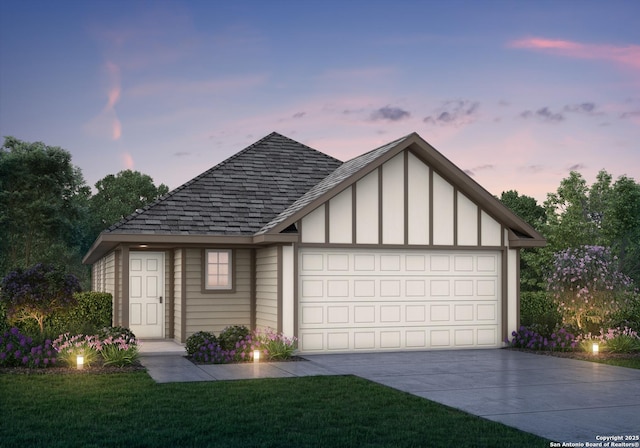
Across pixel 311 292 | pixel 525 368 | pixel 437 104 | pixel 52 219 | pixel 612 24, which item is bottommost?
pixel 525 368

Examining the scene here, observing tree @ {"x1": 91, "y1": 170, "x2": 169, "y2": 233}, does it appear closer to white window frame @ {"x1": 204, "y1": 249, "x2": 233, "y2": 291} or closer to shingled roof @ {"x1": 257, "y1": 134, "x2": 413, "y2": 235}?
shingled roof @ {"x1": 257, "y1": 134, "x2": 413, "y2": 235}

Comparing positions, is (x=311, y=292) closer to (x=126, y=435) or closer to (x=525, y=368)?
(x=525, y=368)

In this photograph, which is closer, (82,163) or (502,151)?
(502,151)

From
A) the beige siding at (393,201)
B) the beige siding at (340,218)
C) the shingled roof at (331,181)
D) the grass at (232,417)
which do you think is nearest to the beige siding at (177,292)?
the shingled roof at (331,181)

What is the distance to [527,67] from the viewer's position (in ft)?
73.2

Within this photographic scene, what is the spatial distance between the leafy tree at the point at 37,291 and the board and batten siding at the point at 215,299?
3.07 m

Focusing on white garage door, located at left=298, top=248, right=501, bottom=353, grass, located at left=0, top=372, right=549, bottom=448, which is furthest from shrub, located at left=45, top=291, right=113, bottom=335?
grass, located at left=0, top=372, right=549, bottom=448

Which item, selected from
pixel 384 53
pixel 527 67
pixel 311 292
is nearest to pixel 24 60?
pixel 384 53

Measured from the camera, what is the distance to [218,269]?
19.8m

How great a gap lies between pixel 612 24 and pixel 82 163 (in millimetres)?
33013

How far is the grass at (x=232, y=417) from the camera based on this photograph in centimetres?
852

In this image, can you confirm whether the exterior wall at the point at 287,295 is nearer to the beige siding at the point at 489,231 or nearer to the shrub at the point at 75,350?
the shrub at the point at 75,350

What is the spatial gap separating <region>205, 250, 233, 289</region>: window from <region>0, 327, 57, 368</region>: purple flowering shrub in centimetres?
531

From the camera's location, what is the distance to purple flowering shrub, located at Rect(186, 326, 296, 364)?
53.2 feet
